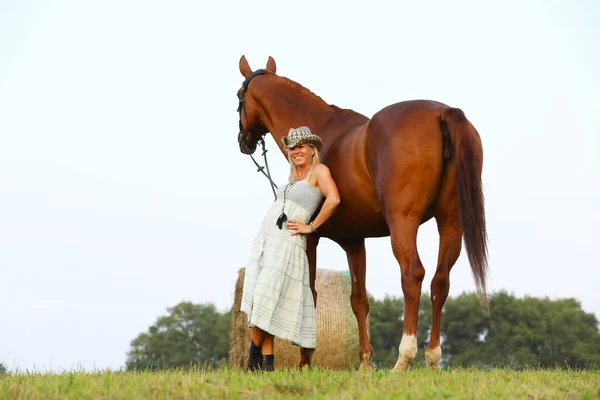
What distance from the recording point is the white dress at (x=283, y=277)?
6.14 meters

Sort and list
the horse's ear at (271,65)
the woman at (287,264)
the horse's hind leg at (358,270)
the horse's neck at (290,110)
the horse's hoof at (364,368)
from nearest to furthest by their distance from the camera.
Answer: the horse's hoof at (364,368)
the woman at (287,264)
the horse's hind leg at (358,270)
the horse's neck at (290,110)
the horse's ear at (271,65)

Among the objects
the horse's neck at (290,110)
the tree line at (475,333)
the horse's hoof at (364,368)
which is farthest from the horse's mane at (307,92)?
the tree line at (475,333)

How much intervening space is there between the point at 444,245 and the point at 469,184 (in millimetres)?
638

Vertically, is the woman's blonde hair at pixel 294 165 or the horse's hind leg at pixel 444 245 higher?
the woman's blonde hair at pixel 294 165

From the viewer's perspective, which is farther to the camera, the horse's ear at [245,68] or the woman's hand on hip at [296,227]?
the horse's ear at [245,68]

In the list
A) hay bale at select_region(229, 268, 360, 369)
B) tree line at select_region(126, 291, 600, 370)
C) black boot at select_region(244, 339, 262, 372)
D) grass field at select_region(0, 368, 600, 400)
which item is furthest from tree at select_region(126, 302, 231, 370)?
grass field at select_region(0, 368, 600, 400)

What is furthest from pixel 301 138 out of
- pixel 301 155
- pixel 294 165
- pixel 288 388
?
pixel 288 388

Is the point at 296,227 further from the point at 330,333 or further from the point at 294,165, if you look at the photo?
the point at 330,333

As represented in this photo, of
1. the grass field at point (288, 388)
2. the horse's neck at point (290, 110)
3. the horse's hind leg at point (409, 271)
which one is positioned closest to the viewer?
the grass field at point (288, 388)

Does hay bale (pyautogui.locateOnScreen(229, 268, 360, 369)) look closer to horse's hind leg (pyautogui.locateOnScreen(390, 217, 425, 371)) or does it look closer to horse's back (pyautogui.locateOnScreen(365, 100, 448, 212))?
horse's hind leg (pyautogui.locateOnScreen(390, 217, 425, 371))

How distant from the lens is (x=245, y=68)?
8.23m

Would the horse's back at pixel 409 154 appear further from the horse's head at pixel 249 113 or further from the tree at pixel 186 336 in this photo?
the tree at pixel 186 336

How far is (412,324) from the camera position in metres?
5.71

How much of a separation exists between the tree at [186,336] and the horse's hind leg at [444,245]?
18.6 meters
